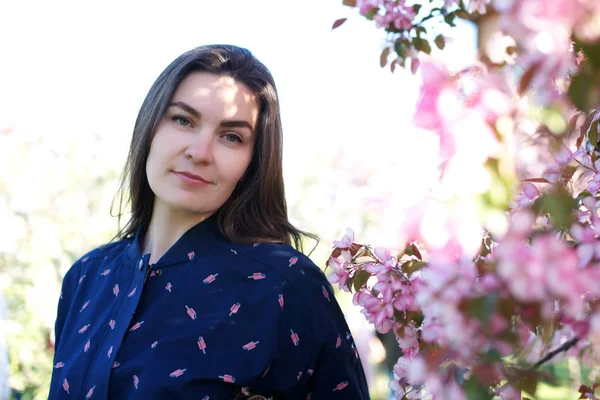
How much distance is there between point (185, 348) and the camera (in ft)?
5.26

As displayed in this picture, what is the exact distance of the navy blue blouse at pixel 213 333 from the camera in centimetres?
158

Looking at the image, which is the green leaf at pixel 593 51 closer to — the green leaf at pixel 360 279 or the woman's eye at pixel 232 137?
the green leaf at pixel 360 279

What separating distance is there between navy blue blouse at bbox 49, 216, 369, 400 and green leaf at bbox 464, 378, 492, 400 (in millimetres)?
918

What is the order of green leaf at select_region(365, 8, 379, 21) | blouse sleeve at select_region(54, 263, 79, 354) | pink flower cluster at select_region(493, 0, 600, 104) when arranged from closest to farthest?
pink flower cluster at select_region(493, 0, 600, 104)
green leaf at select_region(365, 8, 379, 21)
blouse sleeve at select_region(54, 263, 79, 354)

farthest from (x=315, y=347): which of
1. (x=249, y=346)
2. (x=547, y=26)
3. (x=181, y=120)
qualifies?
(x=547, y=26)

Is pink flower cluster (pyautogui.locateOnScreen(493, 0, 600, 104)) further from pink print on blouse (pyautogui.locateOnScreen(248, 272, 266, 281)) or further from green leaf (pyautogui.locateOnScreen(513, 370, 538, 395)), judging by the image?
pink print on blouse (pyautogui.locateOnScreen(248, 272, 266, 281))

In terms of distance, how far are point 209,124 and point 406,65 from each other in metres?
0.46

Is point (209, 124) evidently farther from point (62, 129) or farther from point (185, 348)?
point (62, 129)

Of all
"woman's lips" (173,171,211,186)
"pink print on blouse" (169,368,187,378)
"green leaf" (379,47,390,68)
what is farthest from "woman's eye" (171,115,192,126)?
"pink print on blouse" (169,368,187,378)

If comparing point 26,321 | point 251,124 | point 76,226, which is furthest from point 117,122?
point 251,124

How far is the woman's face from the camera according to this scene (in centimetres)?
172

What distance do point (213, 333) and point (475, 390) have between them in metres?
1.00

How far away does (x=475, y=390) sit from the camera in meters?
0.69

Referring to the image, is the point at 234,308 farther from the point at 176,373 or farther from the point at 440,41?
the point at 440,41
